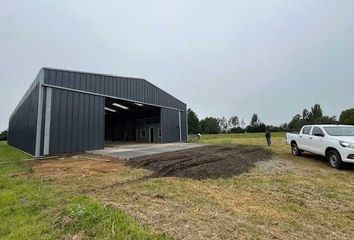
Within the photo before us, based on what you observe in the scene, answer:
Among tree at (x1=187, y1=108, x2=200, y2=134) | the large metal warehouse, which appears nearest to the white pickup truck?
the large metal warehouse

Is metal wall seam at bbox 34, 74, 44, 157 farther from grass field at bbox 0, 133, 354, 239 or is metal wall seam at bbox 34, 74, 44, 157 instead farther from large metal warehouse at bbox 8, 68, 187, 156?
grass field at bbox 0, 133, 354, 239

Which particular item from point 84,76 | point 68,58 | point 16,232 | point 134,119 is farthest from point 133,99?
point 16,232

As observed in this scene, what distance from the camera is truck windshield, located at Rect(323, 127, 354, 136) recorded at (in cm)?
1043

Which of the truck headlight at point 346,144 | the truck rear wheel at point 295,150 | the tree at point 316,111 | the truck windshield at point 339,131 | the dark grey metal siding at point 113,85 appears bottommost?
the truck rear wheel at point 295,150

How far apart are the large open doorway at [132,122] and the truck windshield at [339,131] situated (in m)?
17.5

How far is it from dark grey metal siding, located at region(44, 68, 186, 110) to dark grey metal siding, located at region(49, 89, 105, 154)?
1.94 feet

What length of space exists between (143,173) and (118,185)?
1862 mm

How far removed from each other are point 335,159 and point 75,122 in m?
14.5

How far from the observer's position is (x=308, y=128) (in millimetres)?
12312

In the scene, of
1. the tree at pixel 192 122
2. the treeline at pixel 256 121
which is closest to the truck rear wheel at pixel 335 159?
the treeline at pixel 256 121

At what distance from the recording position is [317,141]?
11.1 m

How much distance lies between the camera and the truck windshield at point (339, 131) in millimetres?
10430

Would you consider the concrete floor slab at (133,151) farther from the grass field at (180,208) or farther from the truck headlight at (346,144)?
the truck headlight at (346,144)

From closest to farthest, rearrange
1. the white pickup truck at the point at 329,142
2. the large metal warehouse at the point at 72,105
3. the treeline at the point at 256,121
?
1. the white pickup truck at the point at 329,142
2. the large metal warehouse at the point at 72,105
3. the treeline at the point at 256,121
